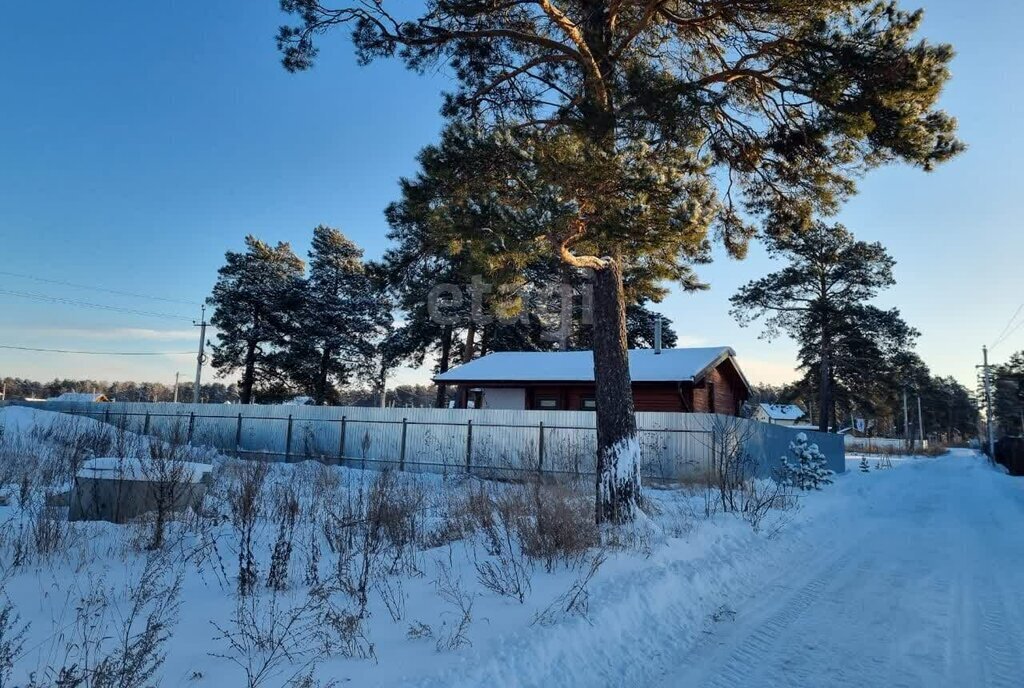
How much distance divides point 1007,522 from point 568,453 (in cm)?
960

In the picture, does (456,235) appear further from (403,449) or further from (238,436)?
(238,436)

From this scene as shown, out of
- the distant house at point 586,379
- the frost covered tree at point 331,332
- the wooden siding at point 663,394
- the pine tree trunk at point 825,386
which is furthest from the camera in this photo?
the frost covered tree at point 331,332

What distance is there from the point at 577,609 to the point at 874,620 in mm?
2710

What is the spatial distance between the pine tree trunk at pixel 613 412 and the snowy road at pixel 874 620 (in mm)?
Answer: 2026

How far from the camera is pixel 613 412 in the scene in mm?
8656

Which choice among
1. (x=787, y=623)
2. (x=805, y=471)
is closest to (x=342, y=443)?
(x=805, y=471)

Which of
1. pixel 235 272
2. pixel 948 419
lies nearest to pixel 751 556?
pixel 235 272

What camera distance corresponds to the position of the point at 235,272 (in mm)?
43719

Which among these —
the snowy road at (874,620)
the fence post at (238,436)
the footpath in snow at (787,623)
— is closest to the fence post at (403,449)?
the fence post at (238,436)

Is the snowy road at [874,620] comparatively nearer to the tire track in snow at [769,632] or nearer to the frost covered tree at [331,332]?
the tire track in snow at [769,632]

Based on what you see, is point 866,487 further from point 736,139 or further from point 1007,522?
point 736,139

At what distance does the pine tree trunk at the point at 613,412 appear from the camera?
26.7ft

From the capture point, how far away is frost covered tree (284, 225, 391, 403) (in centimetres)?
4000

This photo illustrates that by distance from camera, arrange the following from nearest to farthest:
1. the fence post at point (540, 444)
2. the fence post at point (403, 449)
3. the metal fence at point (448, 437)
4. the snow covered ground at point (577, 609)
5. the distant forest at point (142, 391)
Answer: the snow covered ground at point (577, 609), the metal fence at point (448, 437), the fence post at point (540, 444), the fence post at point (403, 449), the distant forest at point (142, 391)
